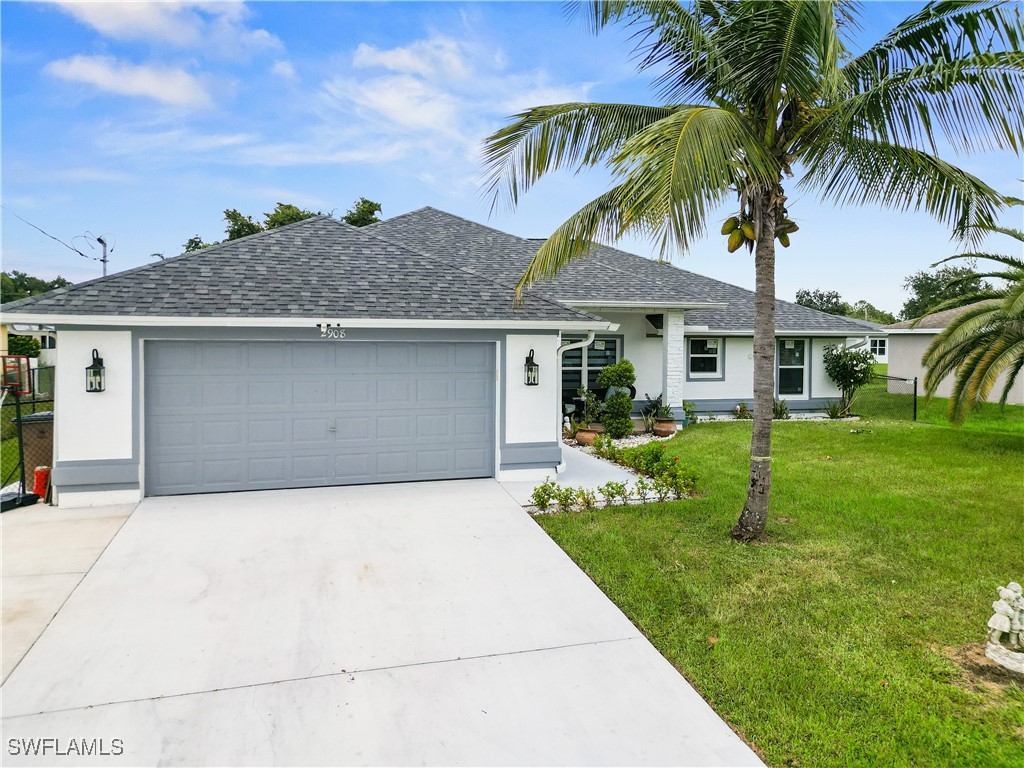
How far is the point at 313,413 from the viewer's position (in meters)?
8.16

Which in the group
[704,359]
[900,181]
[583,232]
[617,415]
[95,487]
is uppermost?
[900,181]

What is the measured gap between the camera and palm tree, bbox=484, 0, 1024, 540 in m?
4.93

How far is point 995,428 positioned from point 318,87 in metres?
20.4

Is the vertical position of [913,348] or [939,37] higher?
[939,37]

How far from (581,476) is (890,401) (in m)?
16.1

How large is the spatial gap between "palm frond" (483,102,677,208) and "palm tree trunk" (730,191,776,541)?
1710 millimetres

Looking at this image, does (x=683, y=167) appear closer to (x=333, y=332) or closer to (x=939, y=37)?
(x=939, y=37)

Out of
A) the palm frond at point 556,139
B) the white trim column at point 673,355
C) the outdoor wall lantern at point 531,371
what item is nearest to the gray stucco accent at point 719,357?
the white trim column at point 673,355

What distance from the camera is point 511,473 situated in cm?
881

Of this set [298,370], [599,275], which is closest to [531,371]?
[298,370]

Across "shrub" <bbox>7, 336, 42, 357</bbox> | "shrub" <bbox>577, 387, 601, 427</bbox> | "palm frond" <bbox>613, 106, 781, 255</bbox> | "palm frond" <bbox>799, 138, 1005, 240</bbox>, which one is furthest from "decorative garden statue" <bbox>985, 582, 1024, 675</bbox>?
"shrub" <bbox>7, 336, 42, 357</bbox>

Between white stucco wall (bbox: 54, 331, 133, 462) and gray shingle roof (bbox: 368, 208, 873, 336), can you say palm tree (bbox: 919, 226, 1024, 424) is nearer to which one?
gray shingle roof (bbox: 368, 208, 873, 336)

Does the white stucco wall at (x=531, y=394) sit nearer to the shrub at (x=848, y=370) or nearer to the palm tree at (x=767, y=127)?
the palm tree at (x=767, y=127)

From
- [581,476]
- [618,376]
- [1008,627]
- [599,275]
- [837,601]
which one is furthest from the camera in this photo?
[599,275]
